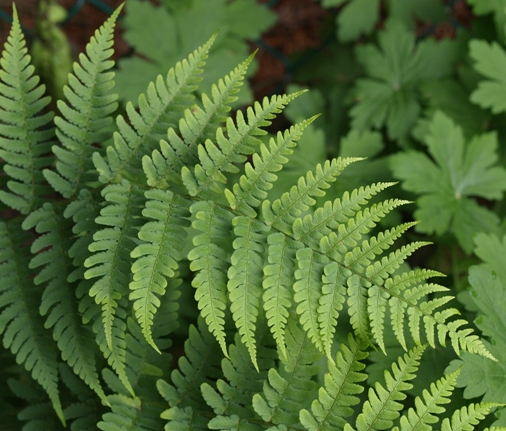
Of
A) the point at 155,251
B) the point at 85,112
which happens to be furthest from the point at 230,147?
the point at 85,112

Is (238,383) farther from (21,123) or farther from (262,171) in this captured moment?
(21,123)

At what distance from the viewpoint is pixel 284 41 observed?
3.34 meters

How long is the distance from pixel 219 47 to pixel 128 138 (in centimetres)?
136

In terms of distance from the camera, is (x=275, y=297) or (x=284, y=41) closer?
(x=275, y=297)

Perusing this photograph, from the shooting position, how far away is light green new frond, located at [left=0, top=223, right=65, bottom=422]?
1.47m

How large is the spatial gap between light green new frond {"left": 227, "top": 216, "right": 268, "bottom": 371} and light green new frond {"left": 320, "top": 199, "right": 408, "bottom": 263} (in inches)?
6.4

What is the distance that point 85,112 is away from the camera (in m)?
1.49

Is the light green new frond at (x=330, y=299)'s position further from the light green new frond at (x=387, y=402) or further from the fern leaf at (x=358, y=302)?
the light green new frond at (x=387, y=402)

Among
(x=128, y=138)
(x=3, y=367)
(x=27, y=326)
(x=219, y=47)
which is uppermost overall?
(x=219, y=47)

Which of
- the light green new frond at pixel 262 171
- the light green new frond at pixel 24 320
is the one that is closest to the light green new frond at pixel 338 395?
the light green new frond at pixel 262 171

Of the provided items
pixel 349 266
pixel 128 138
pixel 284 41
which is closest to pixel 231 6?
pixel 284 41

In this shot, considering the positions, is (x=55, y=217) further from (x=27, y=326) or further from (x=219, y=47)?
(x=219, y=47)

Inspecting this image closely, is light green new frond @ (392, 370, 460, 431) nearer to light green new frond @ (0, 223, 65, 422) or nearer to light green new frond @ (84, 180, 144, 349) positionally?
light green new frond @ (84, 180, 144, 349)

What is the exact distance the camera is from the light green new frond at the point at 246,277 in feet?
4.19
